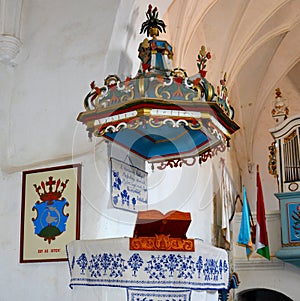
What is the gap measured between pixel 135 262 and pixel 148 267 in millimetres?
97

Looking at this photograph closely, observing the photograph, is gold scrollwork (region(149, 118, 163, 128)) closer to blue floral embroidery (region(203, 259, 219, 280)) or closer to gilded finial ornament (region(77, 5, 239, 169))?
gilded finial ornament (region(77, 5, 239, 169))

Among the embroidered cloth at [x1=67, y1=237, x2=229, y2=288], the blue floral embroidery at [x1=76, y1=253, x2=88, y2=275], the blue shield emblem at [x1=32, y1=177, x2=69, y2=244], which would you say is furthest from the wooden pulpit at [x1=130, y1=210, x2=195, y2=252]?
the blue shield emblem at [x1=32, y1=177, x2=69, y2=244]

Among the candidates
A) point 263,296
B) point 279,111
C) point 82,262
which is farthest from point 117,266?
point 263,296

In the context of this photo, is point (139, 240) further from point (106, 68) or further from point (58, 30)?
point (58, 30)

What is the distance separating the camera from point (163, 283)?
13.0 ft

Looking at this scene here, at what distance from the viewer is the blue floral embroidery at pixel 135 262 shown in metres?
4.00

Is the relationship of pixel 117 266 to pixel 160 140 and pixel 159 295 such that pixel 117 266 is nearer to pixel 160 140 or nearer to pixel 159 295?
pixel 159 295

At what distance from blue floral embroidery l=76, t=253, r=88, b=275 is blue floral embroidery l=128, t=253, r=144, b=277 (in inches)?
15.5

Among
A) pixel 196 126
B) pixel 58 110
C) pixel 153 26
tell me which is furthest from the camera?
pixel 58 110

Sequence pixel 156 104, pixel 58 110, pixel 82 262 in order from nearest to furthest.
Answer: pixel 82 262, pixel 156 104, pixel 58 110

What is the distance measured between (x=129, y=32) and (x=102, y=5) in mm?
375

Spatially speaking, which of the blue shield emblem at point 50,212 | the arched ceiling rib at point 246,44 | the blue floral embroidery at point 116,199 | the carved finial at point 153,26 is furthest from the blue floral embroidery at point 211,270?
the arched ceiling rib at point 246,44

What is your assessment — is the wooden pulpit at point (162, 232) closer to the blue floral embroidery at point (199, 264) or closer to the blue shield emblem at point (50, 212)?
the blue floral embroidery at point (199, 264)

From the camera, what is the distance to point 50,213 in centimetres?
547
